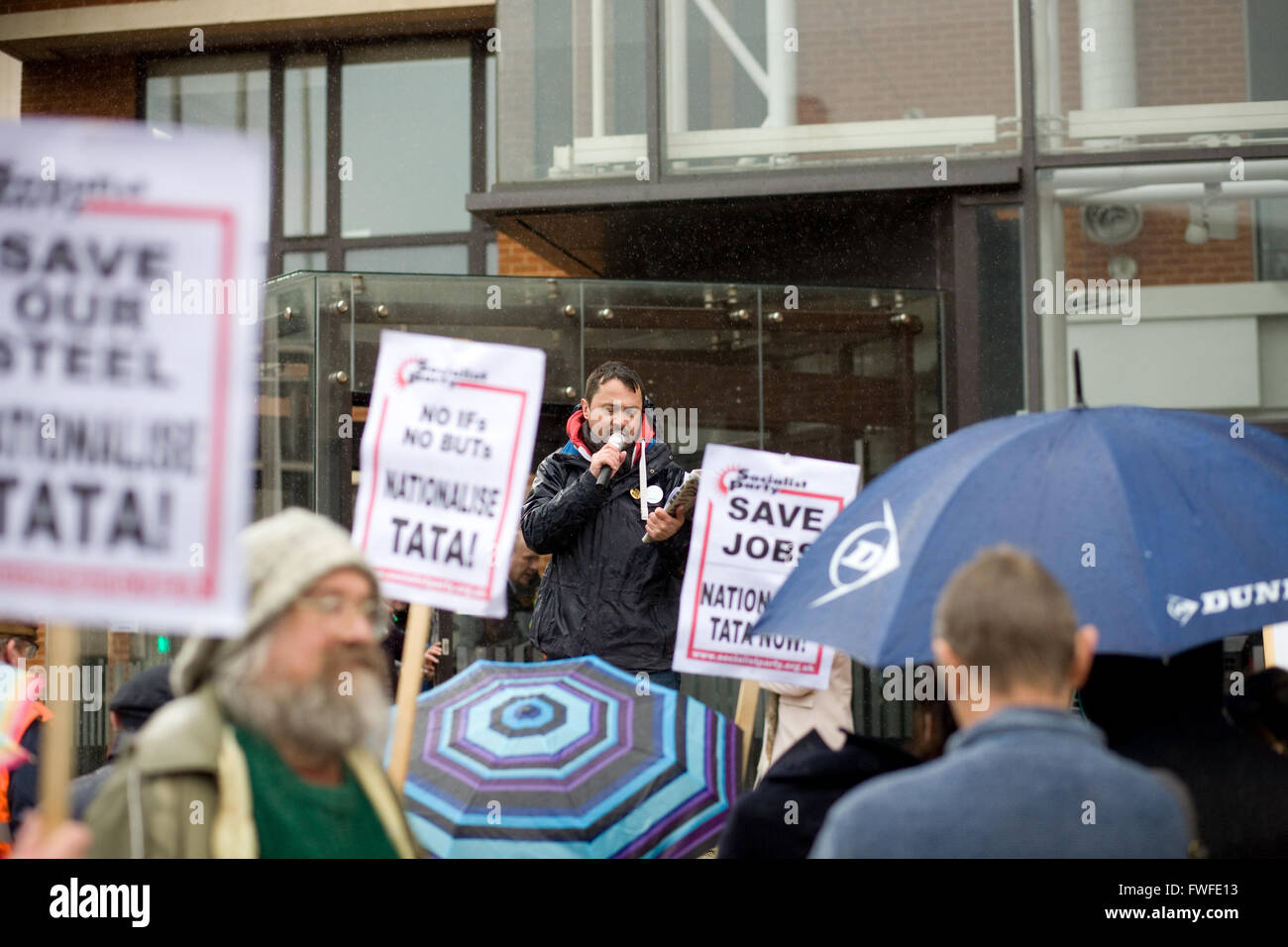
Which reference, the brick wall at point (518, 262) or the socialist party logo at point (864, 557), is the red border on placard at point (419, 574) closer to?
the socialist party logo at point (864, 557)

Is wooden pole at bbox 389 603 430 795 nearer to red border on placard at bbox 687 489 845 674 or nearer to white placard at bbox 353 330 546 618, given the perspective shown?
white placard at bbox 353 330 546 618

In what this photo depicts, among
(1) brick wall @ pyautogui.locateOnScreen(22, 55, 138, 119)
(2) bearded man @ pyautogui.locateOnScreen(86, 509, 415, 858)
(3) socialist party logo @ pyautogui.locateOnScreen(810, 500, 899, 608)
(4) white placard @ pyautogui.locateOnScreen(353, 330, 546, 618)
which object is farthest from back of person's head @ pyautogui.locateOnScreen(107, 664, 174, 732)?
(1) brick wall @ pyautogui.locateOnScreen(22, 55, 138, 119)

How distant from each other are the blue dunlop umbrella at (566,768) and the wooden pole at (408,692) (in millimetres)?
443

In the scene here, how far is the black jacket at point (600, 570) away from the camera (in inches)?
252

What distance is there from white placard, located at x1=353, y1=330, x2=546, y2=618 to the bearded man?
1560mm

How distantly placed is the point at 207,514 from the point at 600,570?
3886 millimetres

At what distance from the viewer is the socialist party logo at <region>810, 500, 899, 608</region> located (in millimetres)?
3955

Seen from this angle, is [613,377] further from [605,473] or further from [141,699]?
[141,699]

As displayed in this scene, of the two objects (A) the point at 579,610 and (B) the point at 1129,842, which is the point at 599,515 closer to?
(A) the point at 579,610

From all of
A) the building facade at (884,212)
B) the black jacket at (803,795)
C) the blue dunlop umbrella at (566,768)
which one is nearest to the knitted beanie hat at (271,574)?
the black jacket at (803,795)

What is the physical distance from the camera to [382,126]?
14883 millimetres
